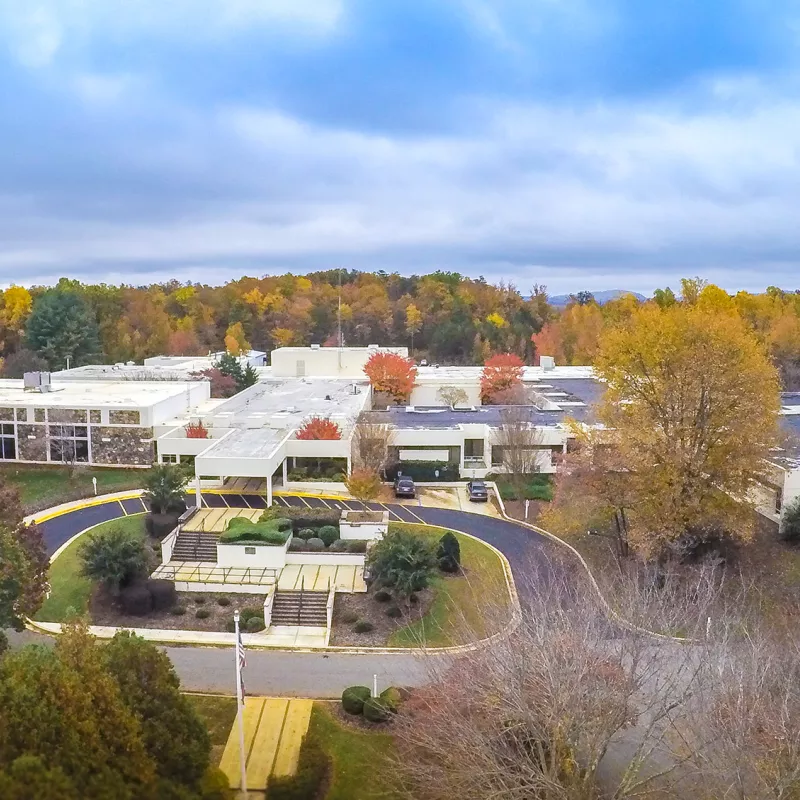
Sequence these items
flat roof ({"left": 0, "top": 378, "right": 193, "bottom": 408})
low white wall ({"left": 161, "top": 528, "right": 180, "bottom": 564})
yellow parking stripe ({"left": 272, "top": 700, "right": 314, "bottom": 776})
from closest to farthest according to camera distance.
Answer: yellow parking stripe ({"left": 272, "top": 700, "right": 314, "bottom": 776})
low white wall ({"left": 161, "top": 528, "right": 180, "bottom": 564})
flat roof ({"left": 0, "top": 378, "right": 193, "bottom": 408})

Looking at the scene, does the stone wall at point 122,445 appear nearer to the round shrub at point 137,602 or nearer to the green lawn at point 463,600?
the round shrub at point 137,602

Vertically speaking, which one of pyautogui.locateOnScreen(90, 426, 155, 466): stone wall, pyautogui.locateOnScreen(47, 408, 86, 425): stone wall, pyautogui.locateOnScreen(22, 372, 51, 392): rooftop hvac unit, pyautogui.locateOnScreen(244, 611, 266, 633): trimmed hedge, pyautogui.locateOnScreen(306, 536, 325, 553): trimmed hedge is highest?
pyautogui.locateOnScreen(22, 372, 51, 392): rooftop hvac unit

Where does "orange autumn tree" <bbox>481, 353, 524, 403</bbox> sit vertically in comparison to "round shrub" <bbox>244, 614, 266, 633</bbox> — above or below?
above

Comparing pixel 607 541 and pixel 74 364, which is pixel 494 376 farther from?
pixel 74 364

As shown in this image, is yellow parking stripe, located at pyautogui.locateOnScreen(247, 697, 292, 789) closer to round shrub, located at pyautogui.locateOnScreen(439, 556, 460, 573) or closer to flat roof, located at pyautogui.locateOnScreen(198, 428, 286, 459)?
round shrub, located at pyautogui.locateOnScreen(439, 556, 460, 573)

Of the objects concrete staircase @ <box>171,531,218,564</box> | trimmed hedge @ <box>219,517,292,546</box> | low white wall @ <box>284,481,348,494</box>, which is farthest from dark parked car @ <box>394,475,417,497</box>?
concrete staircase @ <box>171,531,218,564</box>

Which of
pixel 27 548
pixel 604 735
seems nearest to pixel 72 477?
pixel 27 548

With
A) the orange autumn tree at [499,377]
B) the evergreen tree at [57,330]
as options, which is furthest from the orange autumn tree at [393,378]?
the evergreen tree at [57,330]
